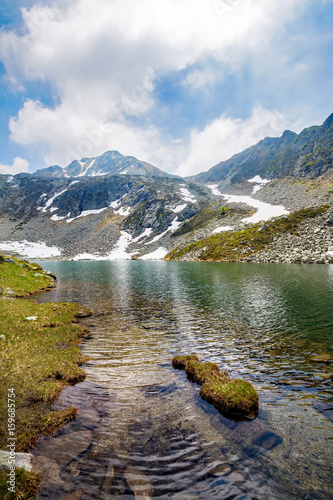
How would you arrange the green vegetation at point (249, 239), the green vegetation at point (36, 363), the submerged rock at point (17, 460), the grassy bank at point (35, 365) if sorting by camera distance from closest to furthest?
1. the submerged rock at point (17, 460)
2. the grassy bank at point (35, 365)
3. the green vegetation at point (36, 363)
4. the green vegetation at point (249, 239)

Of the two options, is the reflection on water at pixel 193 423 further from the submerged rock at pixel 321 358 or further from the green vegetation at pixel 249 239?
the green vegetation at pixel 249 239

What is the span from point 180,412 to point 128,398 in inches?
108

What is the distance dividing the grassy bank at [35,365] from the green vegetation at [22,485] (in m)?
0.03

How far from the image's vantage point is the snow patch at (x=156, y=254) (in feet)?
515

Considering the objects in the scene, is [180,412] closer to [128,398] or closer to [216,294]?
[128,398]

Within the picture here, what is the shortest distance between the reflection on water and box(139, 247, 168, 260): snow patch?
13504cm

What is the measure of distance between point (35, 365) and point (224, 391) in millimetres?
10871

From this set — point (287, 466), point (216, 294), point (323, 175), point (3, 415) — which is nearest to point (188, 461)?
point (287, 466)

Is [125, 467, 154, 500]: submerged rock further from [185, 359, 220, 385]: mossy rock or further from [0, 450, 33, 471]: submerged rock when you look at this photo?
[185, 359, 220, 385]: mossy rock

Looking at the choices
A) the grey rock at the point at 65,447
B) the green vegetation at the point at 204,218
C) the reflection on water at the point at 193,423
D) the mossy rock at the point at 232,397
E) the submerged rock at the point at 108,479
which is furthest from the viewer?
the green vegetation at the point at 204,218

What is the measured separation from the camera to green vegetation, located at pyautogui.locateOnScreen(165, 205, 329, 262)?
10056cm

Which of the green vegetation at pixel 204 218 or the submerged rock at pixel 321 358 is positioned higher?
the green vegetation at pixel 204 218

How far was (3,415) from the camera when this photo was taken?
29.5ft

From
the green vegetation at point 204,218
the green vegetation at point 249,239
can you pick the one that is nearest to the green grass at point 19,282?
the green vegetation at point 249,239
